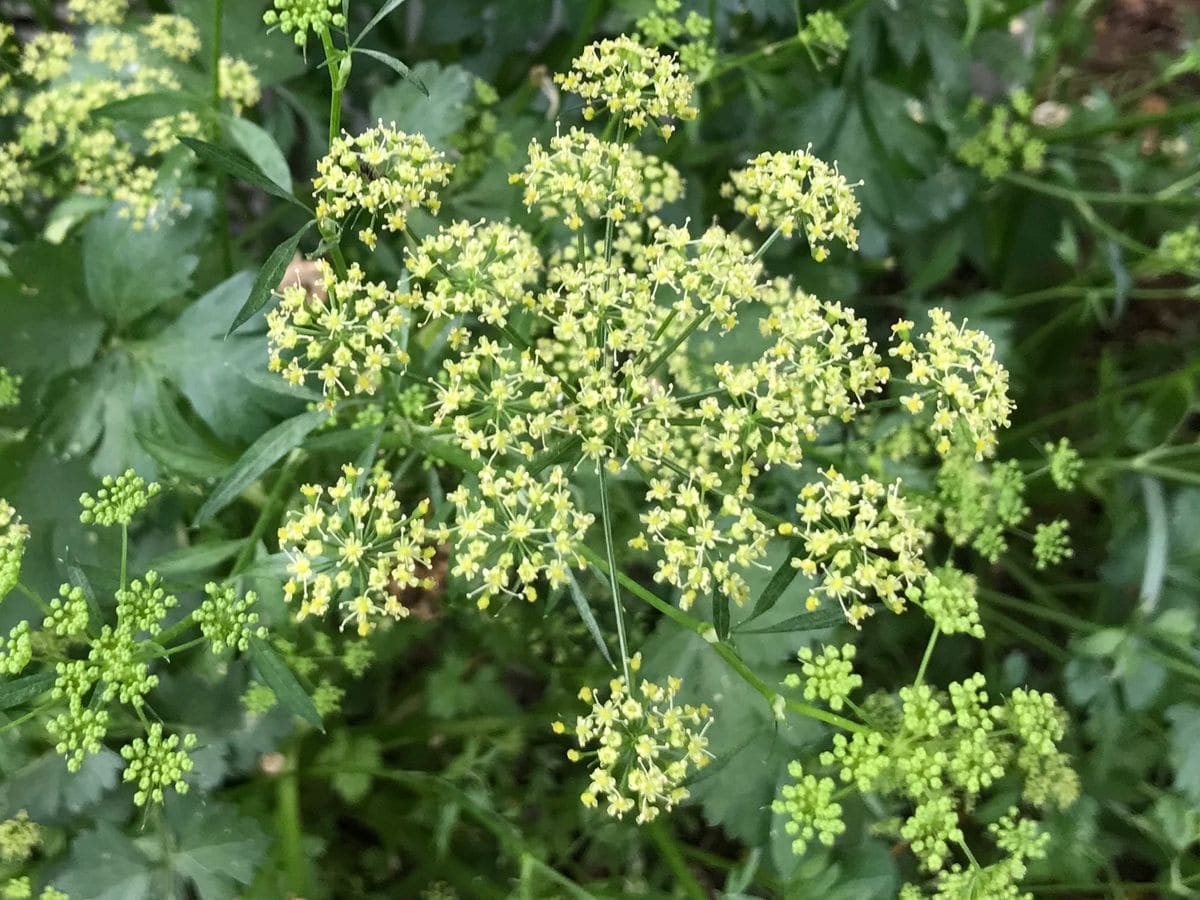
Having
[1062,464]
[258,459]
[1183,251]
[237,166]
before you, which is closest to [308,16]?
[237,166]

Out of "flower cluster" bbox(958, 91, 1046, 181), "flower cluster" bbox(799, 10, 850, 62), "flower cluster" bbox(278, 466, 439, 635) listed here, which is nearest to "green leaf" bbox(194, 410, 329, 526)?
"flower cluster" bbox(278, 466, 439, 635)

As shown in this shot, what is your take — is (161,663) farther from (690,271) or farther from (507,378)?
(690,271)

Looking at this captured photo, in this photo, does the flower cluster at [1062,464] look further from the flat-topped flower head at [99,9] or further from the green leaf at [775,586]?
the flat-topped flower head at [99,9]

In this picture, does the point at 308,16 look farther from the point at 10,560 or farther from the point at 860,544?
the point at 860,544

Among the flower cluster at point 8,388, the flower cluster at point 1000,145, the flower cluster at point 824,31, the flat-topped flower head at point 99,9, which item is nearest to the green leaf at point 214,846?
the flower cluster at point 8,388

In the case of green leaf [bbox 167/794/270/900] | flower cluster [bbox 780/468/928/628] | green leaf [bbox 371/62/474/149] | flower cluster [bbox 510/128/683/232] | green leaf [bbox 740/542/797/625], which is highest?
flower cluster [bbox 510/128/683/232]

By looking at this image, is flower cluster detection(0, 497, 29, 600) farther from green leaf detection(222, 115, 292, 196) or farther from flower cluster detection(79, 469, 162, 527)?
green leaf detection(222, 115, 292, 196)
